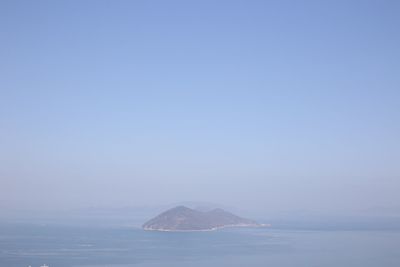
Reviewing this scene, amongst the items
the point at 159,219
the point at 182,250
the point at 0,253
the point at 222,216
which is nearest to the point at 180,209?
the point at 159,219

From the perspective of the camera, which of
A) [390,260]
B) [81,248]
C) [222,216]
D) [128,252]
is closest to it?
[390,260]

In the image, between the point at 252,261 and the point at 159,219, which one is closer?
the point at 252,261

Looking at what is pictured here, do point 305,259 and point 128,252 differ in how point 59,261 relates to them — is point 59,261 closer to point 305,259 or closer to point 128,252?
point 128,252

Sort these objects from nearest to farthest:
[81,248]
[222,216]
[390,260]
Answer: [390,260]
[81,248]
[222,216]

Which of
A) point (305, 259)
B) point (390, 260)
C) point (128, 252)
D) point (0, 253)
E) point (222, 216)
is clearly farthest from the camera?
point (222, 216)

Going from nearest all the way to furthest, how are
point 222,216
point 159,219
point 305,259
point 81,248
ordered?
point 305,259 → point 81,248 → point 159,219 → point 222,216

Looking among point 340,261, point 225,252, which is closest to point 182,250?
point 225,252

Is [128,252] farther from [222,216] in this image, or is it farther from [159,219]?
[222,216]

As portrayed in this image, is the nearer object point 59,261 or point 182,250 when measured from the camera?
point 59,261
